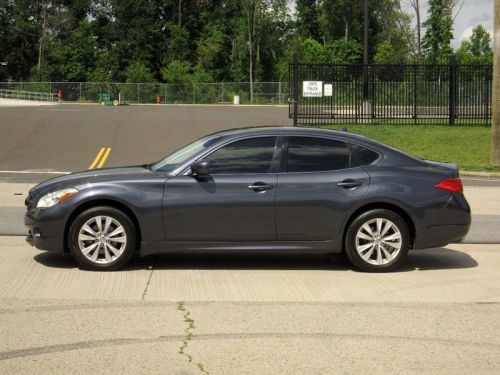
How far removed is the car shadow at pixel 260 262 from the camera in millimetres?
8586

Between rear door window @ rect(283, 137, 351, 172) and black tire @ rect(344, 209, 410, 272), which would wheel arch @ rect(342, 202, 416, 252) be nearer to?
black tire @ rect(344, 209, 410, 272)

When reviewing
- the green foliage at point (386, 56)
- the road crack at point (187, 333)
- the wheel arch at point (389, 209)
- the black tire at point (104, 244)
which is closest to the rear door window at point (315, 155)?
the wheel arch at point (389, 209)

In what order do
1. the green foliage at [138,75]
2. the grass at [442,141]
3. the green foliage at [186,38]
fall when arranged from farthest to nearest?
the green foliage at [186,38] → the green foliage at [138,75] → the grass at [442,141]

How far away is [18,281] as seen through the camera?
25.3ft

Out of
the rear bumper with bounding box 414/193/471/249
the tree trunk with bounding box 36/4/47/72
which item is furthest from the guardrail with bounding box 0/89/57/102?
the rear bumper with bounding box 414/193/471/249

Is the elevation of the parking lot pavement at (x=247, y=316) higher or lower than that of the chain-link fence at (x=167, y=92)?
lower

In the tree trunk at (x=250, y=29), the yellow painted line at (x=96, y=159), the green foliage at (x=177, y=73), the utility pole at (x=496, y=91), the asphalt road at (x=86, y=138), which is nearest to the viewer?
the utility pole at (x=496, y=91)

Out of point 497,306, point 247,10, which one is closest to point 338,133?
point 497,306

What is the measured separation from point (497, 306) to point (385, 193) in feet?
5.80

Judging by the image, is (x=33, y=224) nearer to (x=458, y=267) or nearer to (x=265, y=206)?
(x=265, y=206)

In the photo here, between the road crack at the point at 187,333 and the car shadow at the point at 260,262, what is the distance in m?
1.69

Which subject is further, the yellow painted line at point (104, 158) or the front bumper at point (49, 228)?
the yellow painted line at point (104, 158)

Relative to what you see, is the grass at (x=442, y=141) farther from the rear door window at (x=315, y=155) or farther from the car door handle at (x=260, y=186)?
the car door handle at (x=260, y=186)

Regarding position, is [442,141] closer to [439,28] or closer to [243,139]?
[243,139]
